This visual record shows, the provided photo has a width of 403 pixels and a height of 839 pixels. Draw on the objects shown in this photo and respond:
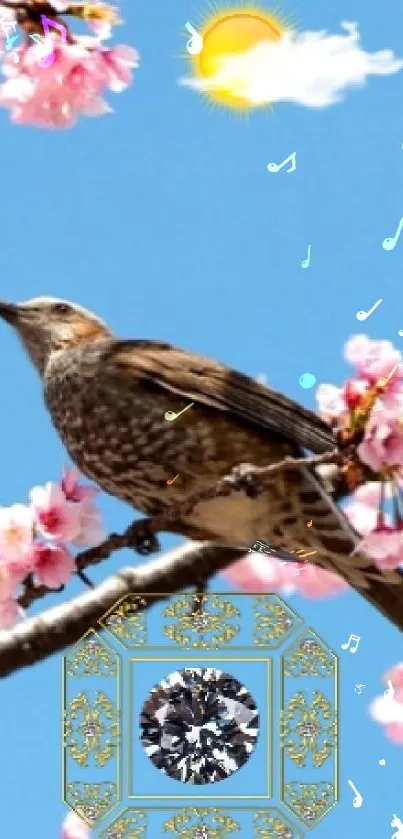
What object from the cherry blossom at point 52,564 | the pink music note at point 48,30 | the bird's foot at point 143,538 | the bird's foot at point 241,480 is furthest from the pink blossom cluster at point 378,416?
the pink music note at point 48,30

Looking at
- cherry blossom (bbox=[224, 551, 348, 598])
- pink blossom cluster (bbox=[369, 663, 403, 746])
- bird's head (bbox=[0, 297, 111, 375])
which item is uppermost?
bird's head (bbox=[0, 297, 111, 375])

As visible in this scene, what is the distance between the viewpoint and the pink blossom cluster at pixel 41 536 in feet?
10.9

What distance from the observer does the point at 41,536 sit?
3.39 metres

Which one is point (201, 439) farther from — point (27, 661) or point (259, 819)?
point (259, 819)

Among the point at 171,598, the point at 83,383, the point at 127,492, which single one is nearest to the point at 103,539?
the point at 171,598

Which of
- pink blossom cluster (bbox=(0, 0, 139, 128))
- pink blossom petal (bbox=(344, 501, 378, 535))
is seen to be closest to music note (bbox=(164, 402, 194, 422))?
pink blossom petal (bbox=(344, 501, 378, 535))

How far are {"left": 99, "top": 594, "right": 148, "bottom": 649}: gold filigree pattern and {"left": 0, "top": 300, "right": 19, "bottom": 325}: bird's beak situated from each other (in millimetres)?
1237

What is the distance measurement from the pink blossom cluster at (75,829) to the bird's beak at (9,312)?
67.3 inches

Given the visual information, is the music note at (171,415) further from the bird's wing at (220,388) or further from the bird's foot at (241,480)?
the bird's foot at (241,480)

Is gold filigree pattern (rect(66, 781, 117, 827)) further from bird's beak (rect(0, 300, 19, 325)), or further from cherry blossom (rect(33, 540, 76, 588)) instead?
bird's beak (rect(0, 300, 19, 325))

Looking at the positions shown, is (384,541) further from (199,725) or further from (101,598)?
(101,598)

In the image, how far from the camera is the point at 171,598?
358 centimetres

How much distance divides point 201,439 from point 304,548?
44 cm

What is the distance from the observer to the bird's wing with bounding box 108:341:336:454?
375 centimetres
